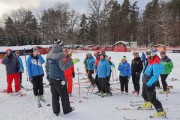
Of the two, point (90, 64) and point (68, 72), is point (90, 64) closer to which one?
point (90, 64)

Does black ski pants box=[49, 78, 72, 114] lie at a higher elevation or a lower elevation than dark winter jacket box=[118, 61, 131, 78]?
lower

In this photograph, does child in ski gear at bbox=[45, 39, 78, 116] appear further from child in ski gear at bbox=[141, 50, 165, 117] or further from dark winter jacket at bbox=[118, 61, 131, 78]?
dark winter jacket at bbox=[118, 61, 131, 78]

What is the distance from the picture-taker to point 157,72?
6.27 m

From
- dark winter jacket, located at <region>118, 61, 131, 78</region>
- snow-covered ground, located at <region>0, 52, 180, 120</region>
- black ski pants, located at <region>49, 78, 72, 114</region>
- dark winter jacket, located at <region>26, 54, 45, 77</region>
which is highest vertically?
dark winter jacket, located at <region>26, 54, 45, 77</region>

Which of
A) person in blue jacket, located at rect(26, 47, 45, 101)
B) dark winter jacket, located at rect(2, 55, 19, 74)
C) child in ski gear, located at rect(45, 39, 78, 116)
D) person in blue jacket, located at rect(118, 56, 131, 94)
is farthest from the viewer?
person in blue jacket, located at rect(118, 56, 131, 94)

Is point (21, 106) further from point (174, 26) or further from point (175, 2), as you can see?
point (175, 2)

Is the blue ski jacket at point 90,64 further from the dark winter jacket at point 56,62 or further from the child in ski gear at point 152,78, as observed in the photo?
the child in ski gear at point 152,78

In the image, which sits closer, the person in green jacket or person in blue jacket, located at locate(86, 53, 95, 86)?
the person in green jacket

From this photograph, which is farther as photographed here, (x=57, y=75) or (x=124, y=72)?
(x=124, y=72)

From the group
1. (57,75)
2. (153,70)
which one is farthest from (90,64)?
(153,70)

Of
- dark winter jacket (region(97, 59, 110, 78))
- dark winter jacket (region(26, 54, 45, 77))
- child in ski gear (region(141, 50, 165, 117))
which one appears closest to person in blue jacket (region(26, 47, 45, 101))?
dark winter jacket (region(26, 54, 45, 77))

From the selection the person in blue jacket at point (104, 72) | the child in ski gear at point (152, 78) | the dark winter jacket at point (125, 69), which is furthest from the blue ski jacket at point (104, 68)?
the child in ski gear at point (152, 78)

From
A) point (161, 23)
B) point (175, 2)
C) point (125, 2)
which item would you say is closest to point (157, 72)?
point (161, 23)

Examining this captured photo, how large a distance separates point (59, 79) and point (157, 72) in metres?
2.49
